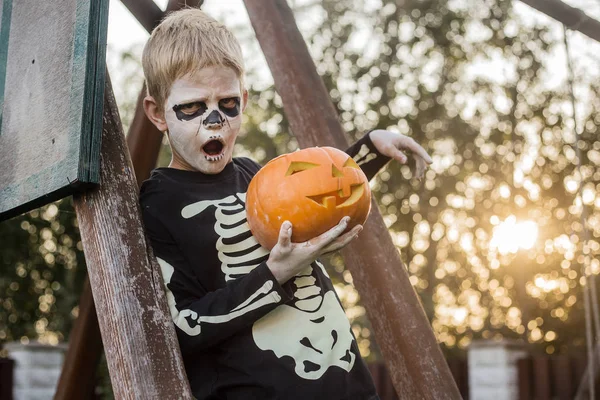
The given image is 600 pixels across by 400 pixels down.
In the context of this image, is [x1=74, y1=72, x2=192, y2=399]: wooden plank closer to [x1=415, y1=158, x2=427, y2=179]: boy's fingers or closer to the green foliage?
[x1=415, y1=158, x2=427, y2=179]: boy's fingers

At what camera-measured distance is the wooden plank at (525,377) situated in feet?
25.3

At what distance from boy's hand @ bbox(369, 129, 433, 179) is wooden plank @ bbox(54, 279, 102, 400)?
1.30 m

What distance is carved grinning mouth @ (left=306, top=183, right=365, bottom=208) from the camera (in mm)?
1708

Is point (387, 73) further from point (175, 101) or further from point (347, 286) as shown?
point (175, 101)

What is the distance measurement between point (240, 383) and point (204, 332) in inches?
5.8

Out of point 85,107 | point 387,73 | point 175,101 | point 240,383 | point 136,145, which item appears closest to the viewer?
point 85,107

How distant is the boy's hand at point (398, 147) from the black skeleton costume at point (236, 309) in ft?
1.77

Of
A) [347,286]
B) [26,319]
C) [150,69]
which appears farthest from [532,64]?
[150,69]

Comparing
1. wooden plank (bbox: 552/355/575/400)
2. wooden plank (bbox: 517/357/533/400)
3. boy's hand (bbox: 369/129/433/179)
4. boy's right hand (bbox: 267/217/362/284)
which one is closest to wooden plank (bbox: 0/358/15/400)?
wooden plank (bbox: 517/357/533/400)

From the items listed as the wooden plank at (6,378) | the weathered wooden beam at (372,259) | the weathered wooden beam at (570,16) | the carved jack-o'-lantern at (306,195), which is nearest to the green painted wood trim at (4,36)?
the carved jack-o'-lantern at (306,195)

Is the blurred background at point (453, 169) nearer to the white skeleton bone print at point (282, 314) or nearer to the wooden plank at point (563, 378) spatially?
the wooden plank at point (563, 378)

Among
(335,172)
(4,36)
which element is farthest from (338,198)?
(4,36)

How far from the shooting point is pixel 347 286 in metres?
13.9

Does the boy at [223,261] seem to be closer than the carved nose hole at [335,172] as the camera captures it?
Yes
